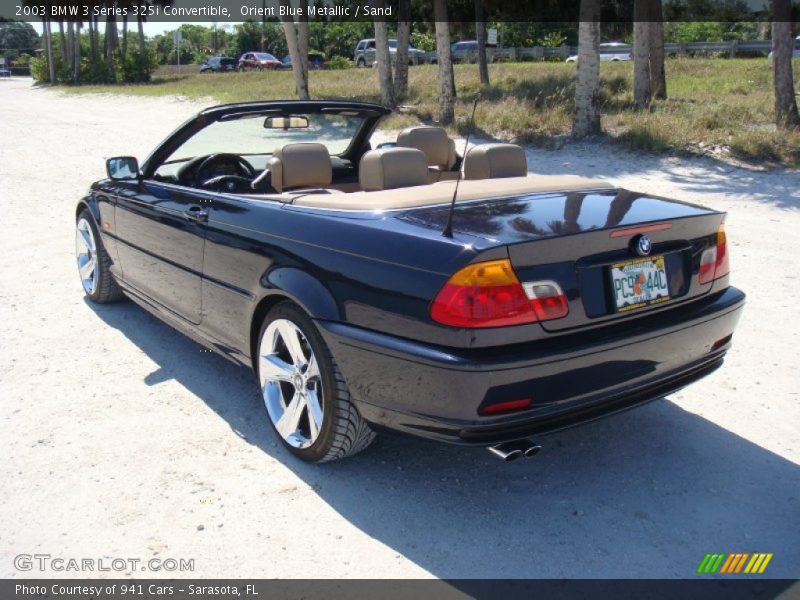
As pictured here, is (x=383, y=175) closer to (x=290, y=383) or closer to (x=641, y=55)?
(x=290, y=383)

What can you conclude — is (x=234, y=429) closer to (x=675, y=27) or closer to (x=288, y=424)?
(x=288, y=424)

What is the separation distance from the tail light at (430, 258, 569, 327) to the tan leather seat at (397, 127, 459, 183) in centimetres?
186

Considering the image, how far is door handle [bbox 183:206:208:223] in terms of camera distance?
4152mm

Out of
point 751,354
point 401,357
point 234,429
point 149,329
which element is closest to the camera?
point 401,357

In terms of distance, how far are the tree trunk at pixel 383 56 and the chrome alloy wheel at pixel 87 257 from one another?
46.4 feet

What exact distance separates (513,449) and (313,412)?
0.97 meters

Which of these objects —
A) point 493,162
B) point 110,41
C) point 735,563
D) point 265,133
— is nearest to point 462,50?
point 110,41

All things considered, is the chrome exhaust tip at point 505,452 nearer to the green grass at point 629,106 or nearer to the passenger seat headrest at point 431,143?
the passenger seat headrest at point 431,143

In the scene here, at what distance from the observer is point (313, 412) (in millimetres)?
3473

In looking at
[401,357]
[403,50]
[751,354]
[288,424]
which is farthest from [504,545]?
[403,50]

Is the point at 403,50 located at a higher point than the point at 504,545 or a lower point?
higher

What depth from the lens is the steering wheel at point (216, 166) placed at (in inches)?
188

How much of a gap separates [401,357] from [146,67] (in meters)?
50.8

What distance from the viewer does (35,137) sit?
1912 centimetres
